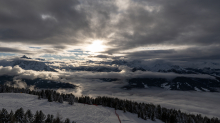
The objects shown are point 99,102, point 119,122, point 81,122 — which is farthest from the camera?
→ point 99,102

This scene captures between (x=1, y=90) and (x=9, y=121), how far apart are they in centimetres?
16717

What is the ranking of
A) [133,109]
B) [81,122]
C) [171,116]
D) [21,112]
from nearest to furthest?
1. [21,112]
2. [81,122]
3. [133,109]
4. [171,116]

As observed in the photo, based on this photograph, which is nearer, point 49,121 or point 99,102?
point 49,121

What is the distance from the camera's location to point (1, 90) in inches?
5684

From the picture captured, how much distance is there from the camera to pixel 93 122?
169ft

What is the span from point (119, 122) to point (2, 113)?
53.3 meters

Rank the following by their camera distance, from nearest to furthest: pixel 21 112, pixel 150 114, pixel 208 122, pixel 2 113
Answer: pixel 2 113, pixel 21 112, pixel 150 114, pixel 208 122

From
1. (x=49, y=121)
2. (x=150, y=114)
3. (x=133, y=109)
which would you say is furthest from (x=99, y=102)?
(x=49, y=121)

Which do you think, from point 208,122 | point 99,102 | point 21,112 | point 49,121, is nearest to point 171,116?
point 208,122

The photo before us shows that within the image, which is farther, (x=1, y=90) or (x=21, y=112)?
(x=1, y=90)

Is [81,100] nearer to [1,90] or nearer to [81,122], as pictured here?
[81,122]

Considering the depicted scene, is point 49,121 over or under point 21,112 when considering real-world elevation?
under

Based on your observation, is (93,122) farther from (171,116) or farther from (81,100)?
(171,116)

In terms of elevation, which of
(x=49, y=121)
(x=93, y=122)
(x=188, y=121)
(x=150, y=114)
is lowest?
(x=188, y=121)
